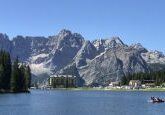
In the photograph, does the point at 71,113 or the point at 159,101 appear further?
the point at 159,101

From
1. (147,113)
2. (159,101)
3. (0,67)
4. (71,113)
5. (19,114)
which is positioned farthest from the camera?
(0,67)

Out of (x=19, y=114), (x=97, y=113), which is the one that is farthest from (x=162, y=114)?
(x=19, y=114)

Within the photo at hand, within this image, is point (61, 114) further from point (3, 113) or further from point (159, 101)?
point (159, 101)

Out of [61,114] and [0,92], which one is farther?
[0,92]

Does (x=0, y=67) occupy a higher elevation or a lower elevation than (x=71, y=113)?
higher

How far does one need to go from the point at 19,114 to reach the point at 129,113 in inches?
983

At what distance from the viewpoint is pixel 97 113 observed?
333 feet

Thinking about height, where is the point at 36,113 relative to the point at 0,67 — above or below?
below

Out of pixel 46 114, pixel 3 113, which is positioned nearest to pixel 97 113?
pixel 46 114

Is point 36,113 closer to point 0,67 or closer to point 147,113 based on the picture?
point 147,113

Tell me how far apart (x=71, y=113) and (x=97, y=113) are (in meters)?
5.62

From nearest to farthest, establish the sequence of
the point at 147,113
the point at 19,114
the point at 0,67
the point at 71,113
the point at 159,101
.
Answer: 1. the point at 19,114
2. the point at 71,113
3. the point at 147,113
4. the point at 159,101
5. the point at 0,67

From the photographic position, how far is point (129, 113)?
10394 cm

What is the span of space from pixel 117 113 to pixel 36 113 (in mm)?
18116
